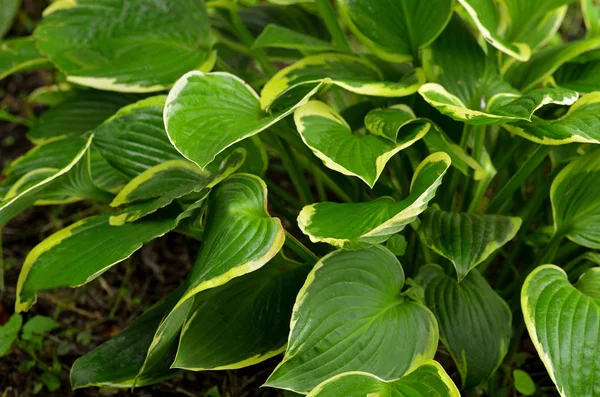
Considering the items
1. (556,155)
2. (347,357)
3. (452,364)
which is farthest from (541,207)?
(347,357)

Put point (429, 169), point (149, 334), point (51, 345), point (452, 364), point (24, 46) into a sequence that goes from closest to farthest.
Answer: point (429, 169)
point (149, 334)
point (452, 364)
point (51, 345)
point (24, 46)

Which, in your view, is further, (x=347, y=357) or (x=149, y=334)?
(x=149, y=334)

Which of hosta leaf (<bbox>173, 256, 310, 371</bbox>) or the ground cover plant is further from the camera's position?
hosta leaf (<bbox>173, 256, 310, 371</bbox>)

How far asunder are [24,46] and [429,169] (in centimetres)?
118

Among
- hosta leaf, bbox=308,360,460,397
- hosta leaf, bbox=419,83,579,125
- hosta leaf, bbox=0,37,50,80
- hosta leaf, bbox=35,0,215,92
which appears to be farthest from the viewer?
hosta leaf, bbox=0,37,50,80

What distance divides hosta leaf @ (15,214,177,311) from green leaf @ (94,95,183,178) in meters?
0.14

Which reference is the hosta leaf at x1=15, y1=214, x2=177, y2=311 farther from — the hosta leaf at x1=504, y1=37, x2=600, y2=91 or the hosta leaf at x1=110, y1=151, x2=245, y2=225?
the hosta leaf at x1=504, y1=37, x2=600, y2=91

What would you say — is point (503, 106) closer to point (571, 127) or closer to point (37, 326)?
point (571, 127)

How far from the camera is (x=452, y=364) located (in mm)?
1430

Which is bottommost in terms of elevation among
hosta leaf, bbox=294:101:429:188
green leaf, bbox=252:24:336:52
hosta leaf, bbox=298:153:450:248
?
hosta leaf, bbox=298:153:450:248

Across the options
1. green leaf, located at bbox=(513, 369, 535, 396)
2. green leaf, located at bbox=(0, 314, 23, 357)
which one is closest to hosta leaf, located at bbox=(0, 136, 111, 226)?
green leaf, located at bbox=(0, 314, 23, 357)

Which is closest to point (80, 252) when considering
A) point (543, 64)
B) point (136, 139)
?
point (136, 139)

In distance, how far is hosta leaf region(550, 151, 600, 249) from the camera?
1.22 m

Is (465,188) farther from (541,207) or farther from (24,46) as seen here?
(24,46)
